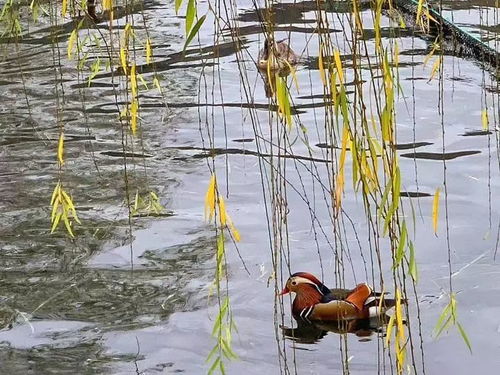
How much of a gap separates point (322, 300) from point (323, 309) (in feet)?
0.14

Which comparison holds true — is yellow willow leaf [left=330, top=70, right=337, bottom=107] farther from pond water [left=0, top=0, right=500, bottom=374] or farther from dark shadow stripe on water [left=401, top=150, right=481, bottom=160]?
dark shadow stripe on water [left=401, top=150, right=481, bottom=160]

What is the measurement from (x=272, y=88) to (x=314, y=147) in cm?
440

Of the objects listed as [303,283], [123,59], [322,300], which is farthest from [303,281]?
[123,59]

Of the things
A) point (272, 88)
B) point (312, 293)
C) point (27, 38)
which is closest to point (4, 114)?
point (27, 38)

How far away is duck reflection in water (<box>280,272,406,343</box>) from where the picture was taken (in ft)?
16.3

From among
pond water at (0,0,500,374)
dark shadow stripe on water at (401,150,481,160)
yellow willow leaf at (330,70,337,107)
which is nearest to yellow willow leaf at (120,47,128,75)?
pond water at (0,0,500,374)

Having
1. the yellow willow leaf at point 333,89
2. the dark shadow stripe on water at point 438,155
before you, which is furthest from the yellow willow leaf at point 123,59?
the dark shadow stripe on water at point 438,155

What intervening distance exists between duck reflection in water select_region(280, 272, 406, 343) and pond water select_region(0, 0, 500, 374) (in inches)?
2.9

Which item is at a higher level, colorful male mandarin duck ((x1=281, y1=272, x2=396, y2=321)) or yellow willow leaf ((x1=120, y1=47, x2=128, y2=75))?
yellow willow leaf ((x1=120, y1=47, x2=128, y2=75))

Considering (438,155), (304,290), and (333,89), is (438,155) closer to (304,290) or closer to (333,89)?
(304,290)

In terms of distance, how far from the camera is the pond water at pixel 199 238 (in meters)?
4.68

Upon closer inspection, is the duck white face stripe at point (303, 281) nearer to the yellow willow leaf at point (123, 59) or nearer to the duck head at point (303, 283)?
the duck head at point (303, 283)

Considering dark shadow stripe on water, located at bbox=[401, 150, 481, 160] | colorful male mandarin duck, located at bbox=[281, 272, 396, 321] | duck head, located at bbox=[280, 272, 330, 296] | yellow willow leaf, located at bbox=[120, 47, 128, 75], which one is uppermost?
yellow willow leaf, located at bbox=[120, 47, 128, 75]

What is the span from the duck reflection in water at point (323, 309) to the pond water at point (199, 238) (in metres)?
0.07
